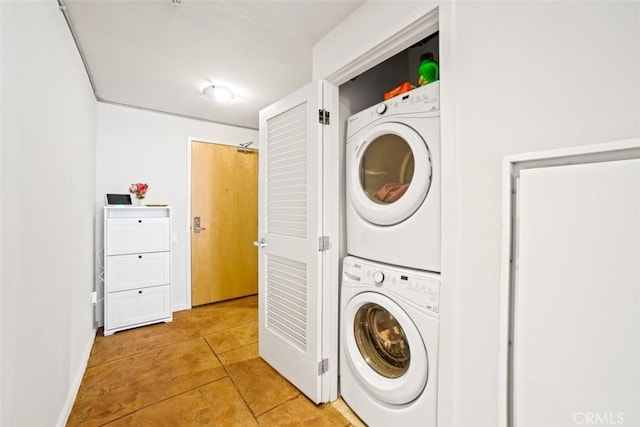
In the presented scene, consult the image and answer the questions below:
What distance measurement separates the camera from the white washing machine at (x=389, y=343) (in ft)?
3.68

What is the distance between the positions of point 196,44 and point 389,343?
227cm

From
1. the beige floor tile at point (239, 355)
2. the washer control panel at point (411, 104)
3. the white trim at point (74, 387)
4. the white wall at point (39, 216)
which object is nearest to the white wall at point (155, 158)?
the white trim at point (74, 387)

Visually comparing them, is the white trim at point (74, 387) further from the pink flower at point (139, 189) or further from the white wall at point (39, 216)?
the pink flower at point (139, 189)

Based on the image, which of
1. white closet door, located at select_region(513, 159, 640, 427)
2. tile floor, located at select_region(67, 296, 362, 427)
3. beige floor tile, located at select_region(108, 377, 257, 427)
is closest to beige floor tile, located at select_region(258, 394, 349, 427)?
tile floor, located at select_region(67, 296, 362, 427)

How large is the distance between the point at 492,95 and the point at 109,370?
285cm

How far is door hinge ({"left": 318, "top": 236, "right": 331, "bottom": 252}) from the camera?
61.6 inches

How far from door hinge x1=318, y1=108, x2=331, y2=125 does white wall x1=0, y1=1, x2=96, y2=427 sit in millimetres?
1246

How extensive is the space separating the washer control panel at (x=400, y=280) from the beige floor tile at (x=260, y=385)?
877mm

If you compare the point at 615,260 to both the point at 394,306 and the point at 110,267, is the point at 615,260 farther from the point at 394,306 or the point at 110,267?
the point at 110,267

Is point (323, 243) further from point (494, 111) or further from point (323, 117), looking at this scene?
point (494, 111)

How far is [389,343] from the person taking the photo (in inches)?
56.1

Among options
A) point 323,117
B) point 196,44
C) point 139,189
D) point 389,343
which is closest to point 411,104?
point 323,117

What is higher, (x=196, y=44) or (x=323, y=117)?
(x=196, y=44)

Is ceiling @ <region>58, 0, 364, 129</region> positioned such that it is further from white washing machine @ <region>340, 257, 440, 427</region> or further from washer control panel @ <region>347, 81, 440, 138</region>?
white washing machine @ <region>340, 257, 440, 427</region>
